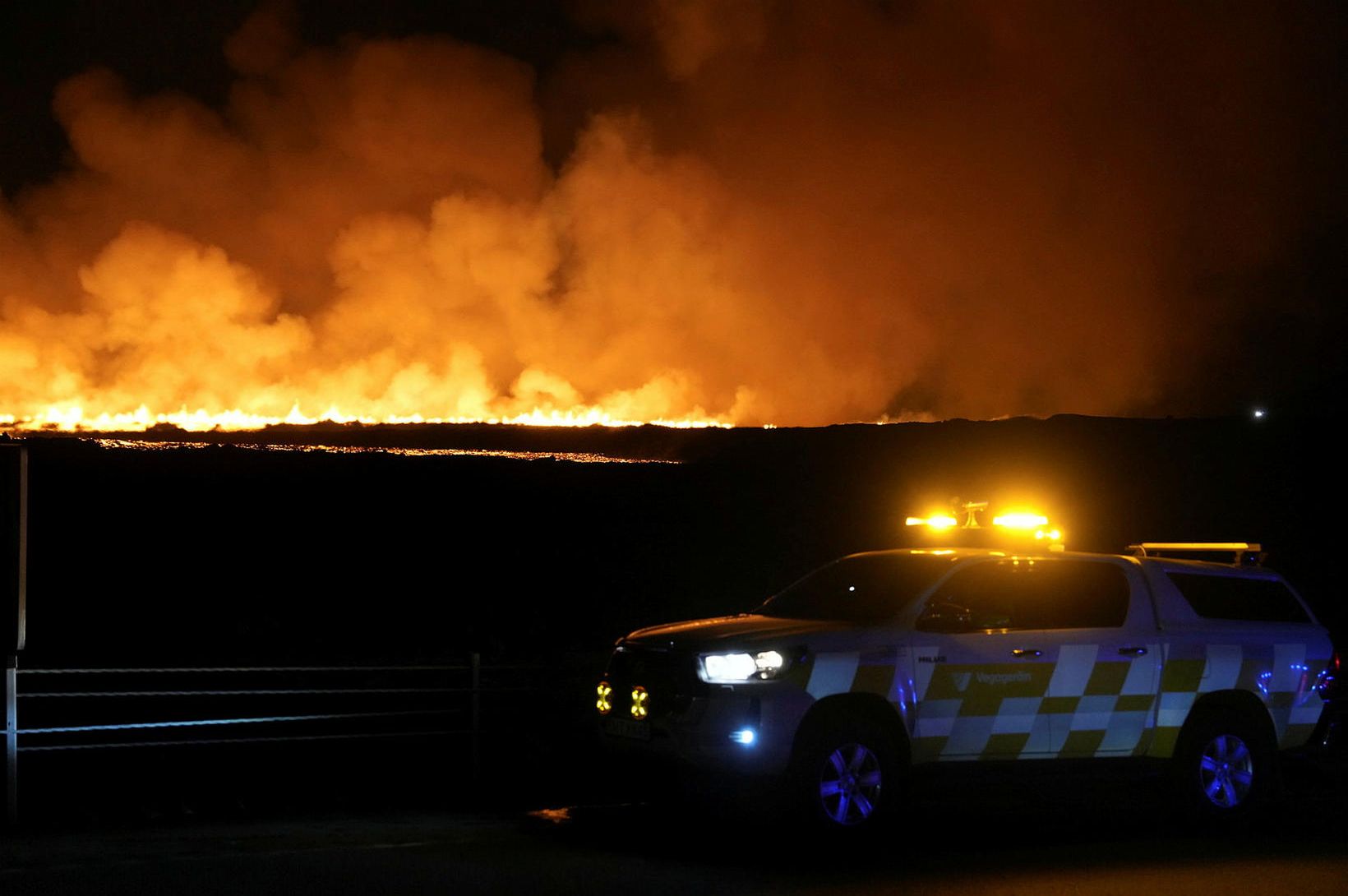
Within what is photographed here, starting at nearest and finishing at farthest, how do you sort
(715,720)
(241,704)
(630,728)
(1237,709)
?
(715,720) < (630,728) < (1237,709) < (241,704)

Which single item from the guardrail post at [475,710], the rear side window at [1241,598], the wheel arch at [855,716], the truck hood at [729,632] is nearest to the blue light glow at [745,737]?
the wheel arch at [855,716]

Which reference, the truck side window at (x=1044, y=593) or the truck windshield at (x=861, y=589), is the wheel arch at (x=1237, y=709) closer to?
the truck side window at (x=1044, y=593)

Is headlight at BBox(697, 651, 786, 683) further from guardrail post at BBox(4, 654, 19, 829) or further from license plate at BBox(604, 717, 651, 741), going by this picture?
guardrail post at BBox(4, 654, 19, 829)

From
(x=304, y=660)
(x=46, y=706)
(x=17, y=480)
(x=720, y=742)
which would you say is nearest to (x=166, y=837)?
(x=17, y=480)

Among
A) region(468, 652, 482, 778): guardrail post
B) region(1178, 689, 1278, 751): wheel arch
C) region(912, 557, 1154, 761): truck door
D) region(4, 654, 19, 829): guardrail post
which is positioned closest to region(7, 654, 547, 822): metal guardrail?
region(468, 652, 482, 778): guardrail post

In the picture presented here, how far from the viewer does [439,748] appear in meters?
18.8

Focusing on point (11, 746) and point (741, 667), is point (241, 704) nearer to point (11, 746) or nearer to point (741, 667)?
point (11, 746)

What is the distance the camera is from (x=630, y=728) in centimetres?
1036

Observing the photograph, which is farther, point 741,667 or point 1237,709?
point 1237,709

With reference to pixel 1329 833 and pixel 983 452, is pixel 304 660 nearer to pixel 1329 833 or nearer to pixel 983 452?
pixel 1329 833

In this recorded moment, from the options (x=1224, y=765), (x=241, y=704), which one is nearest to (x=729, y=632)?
(x=1224, y=765)

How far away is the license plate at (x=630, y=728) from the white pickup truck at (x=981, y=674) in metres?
0.01

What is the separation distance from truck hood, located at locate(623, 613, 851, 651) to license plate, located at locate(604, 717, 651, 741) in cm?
52

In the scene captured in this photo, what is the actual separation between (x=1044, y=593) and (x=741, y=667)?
259 centimetres
